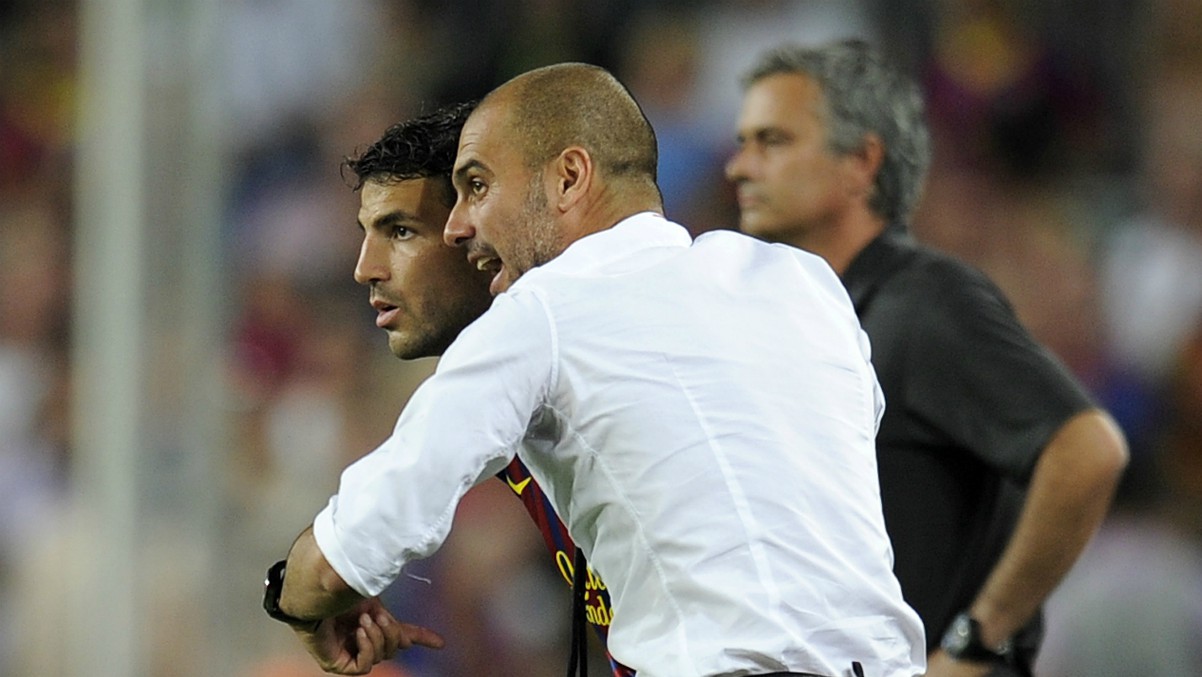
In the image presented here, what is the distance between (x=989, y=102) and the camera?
5680 millimetres

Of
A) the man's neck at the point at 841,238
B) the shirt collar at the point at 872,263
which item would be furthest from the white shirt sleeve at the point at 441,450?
the man's neck at the point at 841,238

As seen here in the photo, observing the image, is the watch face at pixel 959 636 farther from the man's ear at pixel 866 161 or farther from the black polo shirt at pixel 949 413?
the man's ear at pixel 866 161

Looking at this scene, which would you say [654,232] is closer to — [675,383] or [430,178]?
[675,383]

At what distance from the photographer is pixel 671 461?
1.93 metres

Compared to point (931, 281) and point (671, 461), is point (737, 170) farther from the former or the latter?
point (671, 461)

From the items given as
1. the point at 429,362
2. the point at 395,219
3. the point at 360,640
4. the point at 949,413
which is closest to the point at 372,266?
the point at 395,219

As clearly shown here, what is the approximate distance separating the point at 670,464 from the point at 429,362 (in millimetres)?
3472

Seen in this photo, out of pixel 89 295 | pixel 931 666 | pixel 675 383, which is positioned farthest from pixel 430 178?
pixel 89 295

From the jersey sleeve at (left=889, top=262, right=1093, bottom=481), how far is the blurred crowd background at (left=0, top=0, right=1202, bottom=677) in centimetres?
187

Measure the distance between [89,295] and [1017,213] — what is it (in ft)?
8.66

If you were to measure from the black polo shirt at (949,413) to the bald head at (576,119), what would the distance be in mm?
917

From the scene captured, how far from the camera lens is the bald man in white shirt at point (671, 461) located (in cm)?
188

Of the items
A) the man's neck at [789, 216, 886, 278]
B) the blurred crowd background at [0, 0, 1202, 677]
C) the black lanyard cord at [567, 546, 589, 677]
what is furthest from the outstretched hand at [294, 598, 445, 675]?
the blurred crowd background at [0, 0, 1202, 677]

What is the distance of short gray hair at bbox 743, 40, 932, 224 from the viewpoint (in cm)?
334
